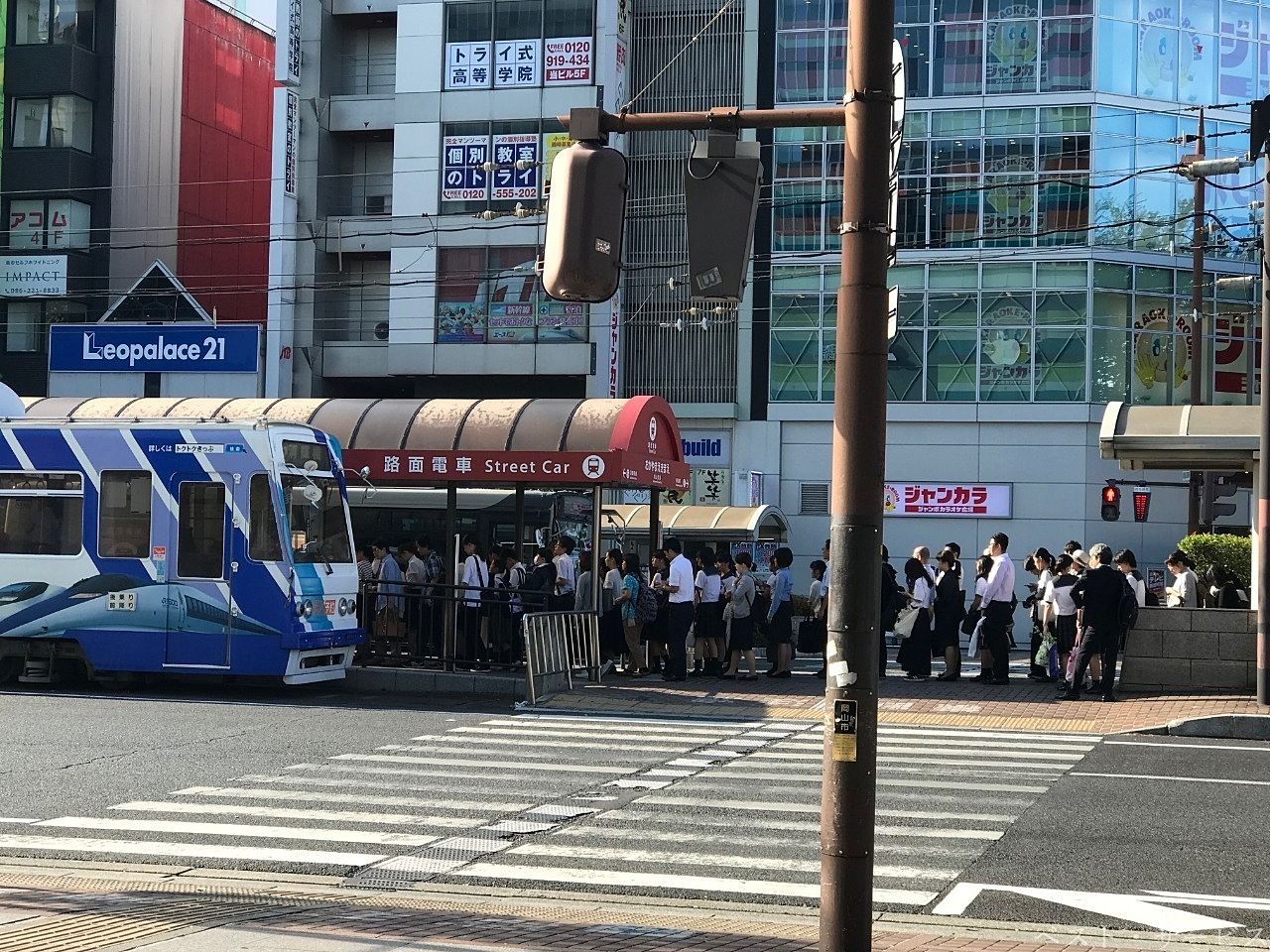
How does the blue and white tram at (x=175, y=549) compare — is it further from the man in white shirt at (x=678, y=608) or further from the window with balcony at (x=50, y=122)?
the window with balcony at (x=50, y=122)

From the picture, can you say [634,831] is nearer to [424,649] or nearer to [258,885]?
[258,885]

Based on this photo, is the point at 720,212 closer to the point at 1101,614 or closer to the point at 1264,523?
the point at 1264,523

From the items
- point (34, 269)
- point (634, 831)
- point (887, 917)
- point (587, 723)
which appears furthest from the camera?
point (34, 269)

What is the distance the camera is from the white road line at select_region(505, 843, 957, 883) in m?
9.38

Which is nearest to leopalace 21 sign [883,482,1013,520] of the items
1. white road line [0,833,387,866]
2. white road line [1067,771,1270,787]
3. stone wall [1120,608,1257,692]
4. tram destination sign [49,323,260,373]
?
tram destination sign [49,323,260,373]

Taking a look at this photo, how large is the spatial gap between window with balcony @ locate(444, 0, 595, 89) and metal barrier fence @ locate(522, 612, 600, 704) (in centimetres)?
2376

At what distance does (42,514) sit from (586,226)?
48.6 ft

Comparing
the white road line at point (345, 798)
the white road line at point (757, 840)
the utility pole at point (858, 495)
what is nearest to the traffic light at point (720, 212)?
the utility pole at point (858, 495)

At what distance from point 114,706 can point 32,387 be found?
3008cm

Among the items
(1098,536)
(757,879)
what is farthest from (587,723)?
(1098,536)

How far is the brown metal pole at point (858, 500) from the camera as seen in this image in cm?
619

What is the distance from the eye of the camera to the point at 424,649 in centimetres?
2142

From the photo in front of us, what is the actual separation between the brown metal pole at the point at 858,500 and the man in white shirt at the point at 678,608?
14.9 metres

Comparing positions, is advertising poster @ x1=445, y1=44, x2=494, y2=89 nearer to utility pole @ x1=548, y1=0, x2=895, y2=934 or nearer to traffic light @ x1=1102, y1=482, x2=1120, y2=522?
traffic light @ x1=1102, y1=482, x2=1120, y2=522
